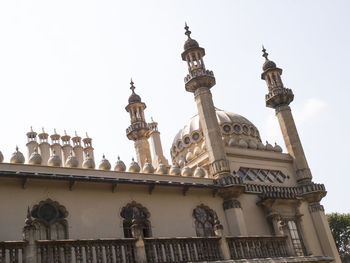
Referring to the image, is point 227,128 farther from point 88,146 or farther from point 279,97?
point 88,146

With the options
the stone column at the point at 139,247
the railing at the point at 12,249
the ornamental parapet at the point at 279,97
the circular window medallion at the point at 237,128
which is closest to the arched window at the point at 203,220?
the stone column at the point at 139,247

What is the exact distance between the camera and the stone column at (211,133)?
22812mm

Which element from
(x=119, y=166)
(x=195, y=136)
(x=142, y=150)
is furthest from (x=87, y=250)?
(x=195, y=136)

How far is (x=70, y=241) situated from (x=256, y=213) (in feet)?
40.2

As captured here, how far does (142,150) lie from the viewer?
29.3 m

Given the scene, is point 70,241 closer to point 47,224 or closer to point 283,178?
point 47,224

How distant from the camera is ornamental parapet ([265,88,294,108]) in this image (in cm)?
2850

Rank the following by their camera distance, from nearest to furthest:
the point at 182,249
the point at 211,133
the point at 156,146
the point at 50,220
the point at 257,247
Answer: the point at 182,249, the point at 50,220, the point at 257,247, the point at 211,133, the point at 156,146

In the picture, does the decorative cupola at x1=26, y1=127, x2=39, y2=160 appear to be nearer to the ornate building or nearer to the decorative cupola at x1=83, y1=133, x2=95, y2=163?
the ornate building

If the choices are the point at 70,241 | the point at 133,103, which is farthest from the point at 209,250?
the point at 133,103

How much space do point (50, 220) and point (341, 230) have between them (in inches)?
1572

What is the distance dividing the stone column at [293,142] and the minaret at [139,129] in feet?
28.7

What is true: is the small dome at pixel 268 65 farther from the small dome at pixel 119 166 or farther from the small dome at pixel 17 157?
the small dome at pixel 17 157

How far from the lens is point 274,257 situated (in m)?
17.6
